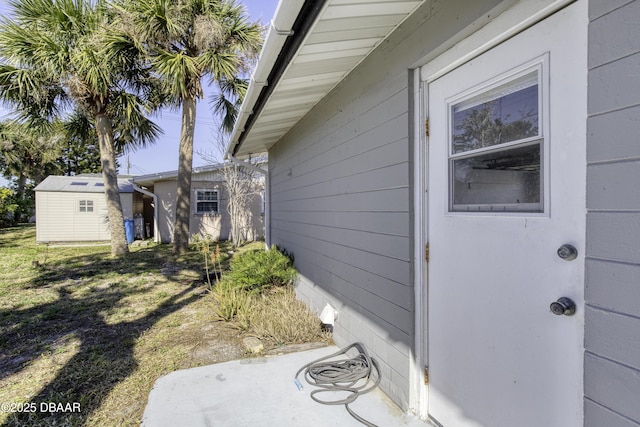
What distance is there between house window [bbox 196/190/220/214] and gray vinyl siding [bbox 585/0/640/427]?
13.5m

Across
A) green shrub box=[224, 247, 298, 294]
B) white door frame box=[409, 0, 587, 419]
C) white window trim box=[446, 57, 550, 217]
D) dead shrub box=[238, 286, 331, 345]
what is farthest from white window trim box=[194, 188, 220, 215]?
white window trim box=[446, 57, 550, 217]

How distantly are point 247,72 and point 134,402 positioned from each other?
329 inches

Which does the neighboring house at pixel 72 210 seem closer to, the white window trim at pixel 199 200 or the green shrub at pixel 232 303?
the white window trim at pixel 199 200

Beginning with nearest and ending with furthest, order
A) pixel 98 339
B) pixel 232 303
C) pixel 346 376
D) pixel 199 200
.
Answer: pixel 346 376 < pixel 98 339 < pixel 232 303 < pixel 199 200

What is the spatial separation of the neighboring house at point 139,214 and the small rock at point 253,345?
10.3m

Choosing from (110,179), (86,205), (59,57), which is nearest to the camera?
(59,57)

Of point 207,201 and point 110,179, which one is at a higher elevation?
point 110,179

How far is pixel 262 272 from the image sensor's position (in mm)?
4875

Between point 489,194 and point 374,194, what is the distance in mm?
1059

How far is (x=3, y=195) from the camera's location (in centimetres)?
1788

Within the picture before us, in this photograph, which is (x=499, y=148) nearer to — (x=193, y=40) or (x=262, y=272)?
(x=262, y=272)

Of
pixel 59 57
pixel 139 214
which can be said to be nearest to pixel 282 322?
pixel 59 57

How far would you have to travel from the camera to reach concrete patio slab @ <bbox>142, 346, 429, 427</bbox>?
7.55 ft

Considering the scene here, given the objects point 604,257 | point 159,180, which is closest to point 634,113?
point 604,257
